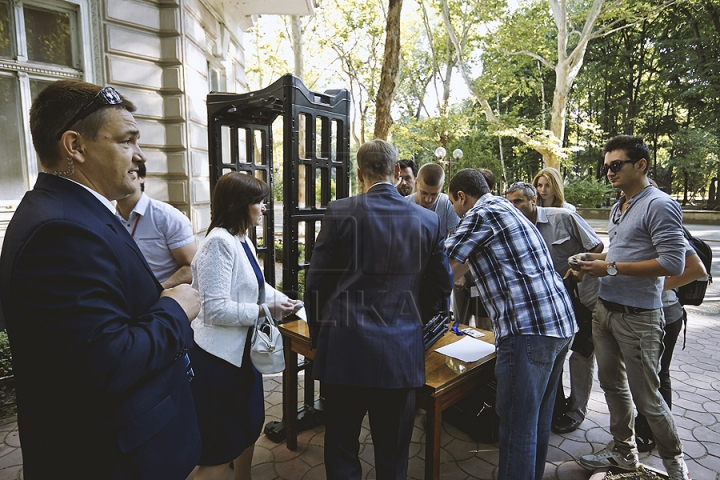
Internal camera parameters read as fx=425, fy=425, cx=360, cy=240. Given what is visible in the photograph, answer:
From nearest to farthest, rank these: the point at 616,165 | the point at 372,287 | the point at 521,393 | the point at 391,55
Answer: 1. the point at 372,287
2. the point at 521,393
3. the point at 616,165
4. the point at 391,55

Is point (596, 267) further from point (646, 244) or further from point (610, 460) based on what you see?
point (610, 460)

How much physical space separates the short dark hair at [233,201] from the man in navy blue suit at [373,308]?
509 mm

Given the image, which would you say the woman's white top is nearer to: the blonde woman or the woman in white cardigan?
the woman in white cardigan

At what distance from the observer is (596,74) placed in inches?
1094

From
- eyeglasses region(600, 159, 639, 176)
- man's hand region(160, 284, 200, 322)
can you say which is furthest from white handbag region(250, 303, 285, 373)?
eyeglasses region(600, 159, 639, 176)

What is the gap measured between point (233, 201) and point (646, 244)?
8.45 feet

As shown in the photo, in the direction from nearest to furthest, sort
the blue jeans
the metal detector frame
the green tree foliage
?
1. the blue jeans
2. the metal detector frame
3. the green tree foliage

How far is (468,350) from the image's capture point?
9.18ft

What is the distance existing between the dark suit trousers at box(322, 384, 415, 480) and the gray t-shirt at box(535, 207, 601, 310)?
212 centimetres

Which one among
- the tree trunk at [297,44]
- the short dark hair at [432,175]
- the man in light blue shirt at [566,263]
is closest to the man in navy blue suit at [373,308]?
the man in light blue shirt at [566,263]

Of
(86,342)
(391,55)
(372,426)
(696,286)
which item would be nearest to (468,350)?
(372,426)

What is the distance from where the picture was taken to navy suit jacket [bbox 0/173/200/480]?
110cm

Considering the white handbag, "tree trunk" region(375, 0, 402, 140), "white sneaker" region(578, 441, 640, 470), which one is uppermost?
"tree trunk" region(375, 0, 402, 140)

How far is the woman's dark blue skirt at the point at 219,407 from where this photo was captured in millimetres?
2232
